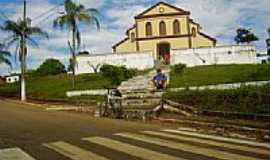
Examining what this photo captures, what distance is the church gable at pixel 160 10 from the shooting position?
2621 inches

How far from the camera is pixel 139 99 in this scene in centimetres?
2544

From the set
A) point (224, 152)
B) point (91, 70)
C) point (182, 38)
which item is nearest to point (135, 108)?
point (224, 152)

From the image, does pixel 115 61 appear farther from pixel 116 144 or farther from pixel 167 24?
pixel 116 144

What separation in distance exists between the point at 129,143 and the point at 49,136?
10.5 ft

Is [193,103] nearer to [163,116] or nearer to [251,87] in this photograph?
[163,116]

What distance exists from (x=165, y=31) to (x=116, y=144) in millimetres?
54024

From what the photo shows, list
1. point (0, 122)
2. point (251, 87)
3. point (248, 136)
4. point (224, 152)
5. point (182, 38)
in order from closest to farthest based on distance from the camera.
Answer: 1. point (224, 152)
2. point (248, 136)
3. point (251, 87)
4. point (0, 122)
5. point (182, 38)

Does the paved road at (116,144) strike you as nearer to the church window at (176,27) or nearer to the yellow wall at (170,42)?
the yellow wall at (170,42)

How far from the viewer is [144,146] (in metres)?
12.6

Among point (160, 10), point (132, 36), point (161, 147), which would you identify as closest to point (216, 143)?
point (161, 147)

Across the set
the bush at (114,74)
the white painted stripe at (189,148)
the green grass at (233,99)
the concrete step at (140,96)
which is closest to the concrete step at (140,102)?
the concrete step at (140,96)

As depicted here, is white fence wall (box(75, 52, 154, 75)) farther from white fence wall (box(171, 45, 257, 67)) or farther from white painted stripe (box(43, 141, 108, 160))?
white painted stripe (box(43, 141, 108, 160))

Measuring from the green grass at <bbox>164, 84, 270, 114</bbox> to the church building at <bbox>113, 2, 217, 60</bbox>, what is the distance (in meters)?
43.9

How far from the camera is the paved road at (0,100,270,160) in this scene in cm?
1124
